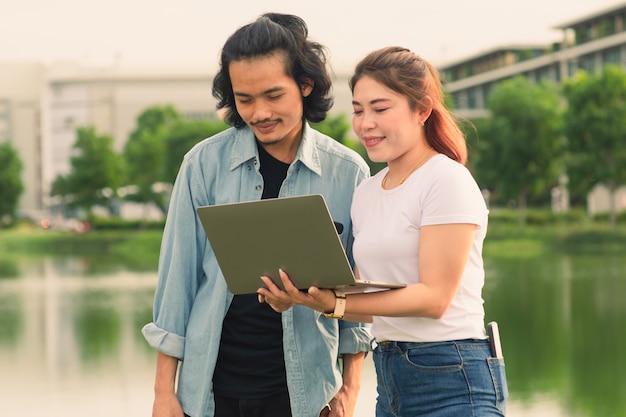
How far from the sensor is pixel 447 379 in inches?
72.7

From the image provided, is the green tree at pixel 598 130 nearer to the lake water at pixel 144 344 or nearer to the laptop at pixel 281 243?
the lake water at pixel 144 344

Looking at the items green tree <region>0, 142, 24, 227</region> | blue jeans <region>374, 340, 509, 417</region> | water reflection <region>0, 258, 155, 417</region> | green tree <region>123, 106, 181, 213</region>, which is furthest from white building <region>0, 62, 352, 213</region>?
blue jeans <region>374, 340, 509, 417</region>

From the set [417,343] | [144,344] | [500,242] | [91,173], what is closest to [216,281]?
[417,343]

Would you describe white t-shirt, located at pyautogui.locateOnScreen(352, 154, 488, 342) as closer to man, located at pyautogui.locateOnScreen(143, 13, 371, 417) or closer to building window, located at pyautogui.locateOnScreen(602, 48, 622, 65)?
man, located at pyautogui.locateOnScreen(143, 13, 371, 417)

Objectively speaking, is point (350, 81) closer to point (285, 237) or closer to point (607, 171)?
point (285, 237)

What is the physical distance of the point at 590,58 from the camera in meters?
38.0

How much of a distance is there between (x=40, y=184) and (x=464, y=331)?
217ft

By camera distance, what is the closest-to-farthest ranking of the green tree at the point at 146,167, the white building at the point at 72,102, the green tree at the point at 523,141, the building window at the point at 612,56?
1. the green tree at the point at 523,141
2. the building window at the point at 612,56
3. the green tree at the point at 146,167
4. the white building at the point at 72,102

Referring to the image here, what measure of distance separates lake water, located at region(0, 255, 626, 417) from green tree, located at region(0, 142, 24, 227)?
27.2 metres

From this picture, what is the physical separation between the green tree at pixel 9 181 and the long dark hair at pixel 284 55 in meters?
41.5

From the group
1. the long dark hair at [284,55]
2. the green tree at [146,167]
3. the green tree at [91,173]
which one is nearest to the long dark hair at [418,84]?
the long dark hair at [284,55]

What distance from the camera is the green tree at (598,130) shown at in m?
24.7

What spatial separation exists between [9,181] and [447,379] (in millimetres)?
43440

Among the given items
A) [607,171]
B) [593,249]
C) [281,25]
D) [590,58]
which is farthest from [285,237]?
[590,58]
